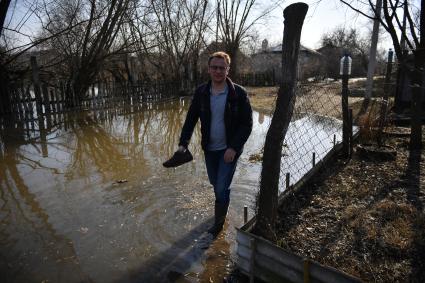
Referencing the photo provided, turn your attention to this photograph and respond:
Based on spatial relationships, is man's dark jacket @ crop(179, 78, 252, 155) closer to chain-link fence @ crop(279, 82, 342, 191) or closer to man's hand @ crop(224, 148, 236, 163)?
man's hand @ crop(224, 148, 236, 163)

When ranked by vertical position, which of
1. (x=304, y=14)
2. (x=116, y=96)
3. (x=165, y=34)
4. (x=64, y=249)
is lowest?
(x=64, y=249)

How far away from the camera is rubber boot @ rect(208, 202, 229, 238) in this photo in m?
3.74

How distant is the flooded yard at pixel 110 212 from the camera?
322cm

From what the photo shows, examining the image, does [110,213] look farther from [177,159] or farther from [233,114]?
[233,114]

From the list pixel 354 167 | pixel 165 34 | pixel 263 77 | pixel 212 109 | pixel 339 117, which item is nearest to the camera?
pixel 212 109

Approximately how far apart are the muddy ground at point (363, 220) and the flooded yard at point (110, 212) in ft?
2.30

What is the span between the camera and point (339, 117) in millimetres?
11086

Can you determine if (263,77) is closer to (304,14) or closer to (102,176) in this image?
(102,176)

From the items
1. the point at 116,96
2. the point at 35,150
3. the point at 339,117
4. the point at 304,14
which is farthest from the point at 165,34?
the point at 304,14

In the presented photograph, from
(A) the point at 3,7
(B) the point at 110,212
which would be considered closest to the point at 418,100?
(B) the point at 110,212

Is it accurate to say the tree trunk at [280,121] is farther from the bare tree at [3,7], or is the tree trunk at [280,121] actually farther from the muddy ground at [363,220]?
the bare tree at [3,7]

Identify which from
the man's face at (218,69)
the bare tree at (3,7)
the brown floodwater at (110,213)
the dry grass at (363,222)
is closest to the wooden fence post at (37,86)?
the brown floodwater at (110,213)

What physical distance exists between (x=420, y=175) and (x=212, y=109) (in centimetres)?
327

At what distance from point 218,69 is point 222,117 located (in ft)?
1.50
